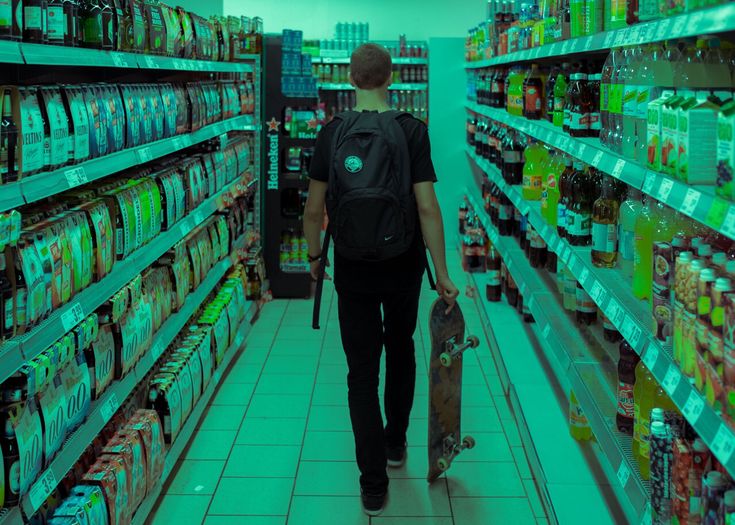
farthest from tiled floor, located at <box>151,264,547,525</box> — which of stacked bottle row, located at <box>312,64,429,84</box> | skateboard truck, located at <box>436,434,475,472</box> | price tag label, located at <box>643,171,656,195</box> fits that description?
stacked bottle row, located at <box>312,64,429,84</box>

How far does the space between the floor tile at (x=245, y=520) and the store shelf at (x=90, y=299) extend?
0.97 m

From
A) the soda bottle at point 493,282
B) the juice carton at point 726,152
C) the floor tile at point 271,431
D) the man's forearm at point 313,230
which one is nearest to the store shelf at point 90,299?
the man's forearm at point 313,230

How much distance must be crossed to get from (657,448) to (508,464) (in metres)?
1.86

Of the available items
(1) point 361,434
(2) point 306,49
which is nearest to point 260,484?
(1) point 361,434

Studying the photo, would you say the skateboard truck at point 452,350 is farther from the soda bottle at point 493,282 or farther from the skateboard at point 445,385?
the soda bottle at point 493,282

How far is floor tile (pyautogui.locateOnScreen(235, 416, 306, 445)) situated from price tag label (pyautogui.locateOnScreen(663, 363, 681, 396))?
2.42 metres

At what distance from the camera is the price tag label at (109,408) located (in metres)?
2.95

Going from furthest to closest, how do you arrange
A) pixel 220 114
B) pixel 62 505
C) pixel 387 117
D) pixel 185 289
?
pixel 220 114, pixel 185 289, pixel 387 117, pixel 62 505

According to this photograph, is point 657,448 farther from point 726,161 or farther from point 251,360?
point 251,360

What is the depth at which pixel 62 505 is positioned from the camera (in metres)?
2.64

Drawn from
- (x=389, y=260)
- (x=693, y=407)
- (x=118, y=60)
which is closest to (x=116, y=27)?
(x=118, y=60)

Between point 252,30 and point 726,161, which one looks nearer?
point 726,161

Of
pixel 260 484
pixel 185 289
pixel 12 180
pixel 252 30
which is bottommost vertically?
pixel 260 484

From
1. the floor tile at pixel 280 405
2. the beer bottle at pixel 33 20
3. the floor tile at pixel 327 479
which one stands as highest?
the beer bottle at pixel 33 20
